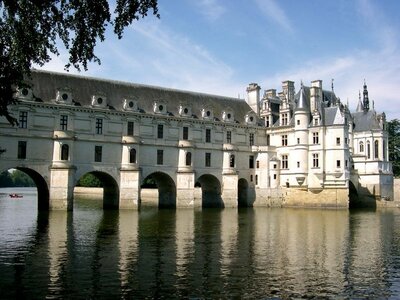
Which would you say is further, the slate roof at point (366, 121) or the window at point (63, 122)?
the slate roof at point (366, 121)

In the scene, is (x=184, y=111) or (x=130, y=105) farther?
(x=184, y=111)

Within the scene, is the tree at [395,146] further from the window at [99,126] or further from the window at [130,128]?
the window at [99,126]

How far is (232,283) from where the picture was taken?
51.7 ft

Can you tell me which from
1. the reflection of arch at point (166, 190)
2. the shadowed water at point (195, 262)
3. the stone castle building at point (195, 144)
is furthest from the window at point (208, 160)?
the shadowed water at point (195, 262)

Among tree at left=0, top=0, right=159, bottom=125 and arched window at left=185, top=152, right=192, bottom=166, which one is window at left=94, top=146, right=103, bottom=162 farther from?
tree at left=0, top=0, right=159, bottom=125

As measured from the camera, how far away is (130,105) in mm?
50781

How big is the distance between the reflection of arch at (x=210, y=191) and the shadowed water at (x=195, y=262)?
2385cm

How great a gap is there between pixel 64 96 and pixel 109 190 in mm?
10820

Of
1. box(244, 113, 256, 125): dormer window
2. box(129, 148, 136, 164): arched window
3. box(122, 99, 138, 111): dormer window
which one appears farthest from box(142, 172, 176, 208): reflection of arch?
box(244, 113, 256, 125): dormer window

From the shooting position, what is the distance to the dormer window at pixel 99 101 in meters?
48.3

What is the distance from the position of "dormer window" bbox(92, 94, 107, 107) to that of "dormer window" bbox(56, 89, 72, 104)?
246 centimetres

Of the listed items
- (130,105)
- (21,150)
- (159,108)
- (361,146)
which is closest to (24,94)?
(21,150)

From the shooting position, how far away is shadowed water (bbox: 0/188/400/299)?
14.8 meters

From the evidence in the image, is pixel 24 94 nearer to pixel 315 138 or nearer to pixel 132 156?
pixel 132 156
